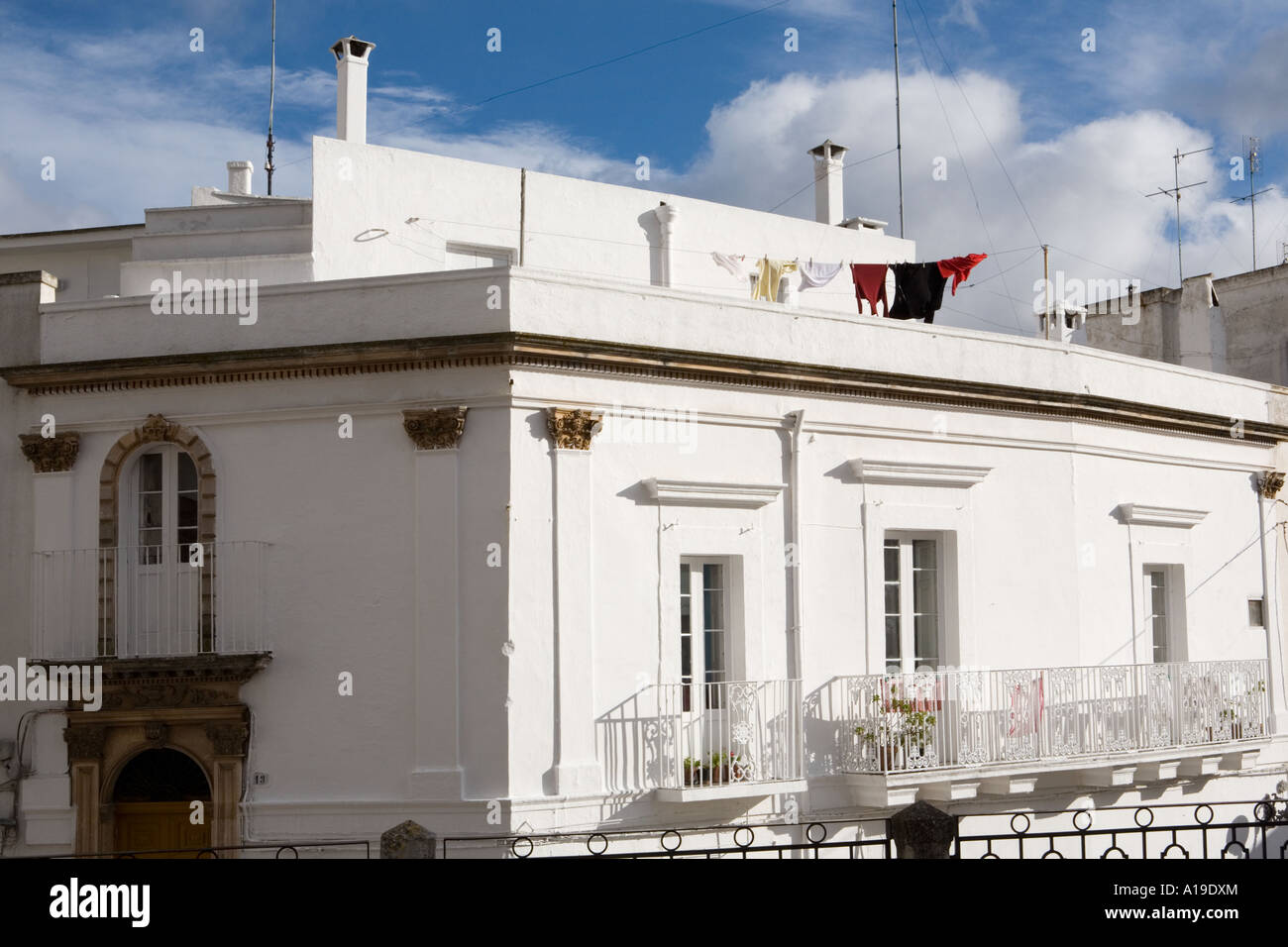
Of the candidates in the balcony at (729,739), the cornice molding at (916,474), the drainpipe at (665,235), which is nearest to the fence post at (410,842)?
the balcony at (729,739)

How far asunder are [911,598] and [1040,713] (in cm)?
192

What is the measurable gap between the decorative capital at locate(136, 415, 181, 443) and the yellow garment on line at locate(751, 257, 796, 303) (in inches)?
389

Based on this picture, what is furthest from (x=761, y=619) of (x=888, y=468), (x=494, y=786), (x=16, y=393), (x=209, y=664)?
(x=16, y=393)

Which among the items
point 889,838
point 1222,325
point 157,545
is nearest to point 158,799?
point 157,545

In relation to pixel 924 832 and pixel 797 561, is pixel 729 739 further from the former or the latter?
pixel 924 832

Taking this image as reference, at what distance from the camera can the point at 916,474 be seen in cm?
1675

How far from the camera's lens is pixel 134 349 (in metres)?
15.0

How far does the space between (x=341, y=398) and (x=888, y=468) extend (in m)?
6.11

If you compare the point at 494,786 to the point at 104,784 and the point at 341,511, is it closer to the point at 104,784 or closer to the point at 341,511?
the point at 341,511

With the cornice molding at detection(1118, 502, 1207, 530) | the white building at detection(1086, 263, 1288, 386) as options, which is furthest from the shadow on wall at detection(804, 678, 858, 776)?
the white building at detection(1086, 263, 1288, 386)

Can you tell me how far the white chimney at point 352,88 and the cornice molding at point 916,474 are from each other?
27.3ft

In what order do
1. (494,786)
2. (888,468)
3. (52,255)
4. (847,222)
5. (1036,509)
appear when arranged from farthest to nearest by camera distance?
(847,222) < (52,255) < (1036,509) < (888,468) < (494,786)

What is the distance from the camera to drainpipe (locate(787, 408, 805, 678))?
15.7 meters
